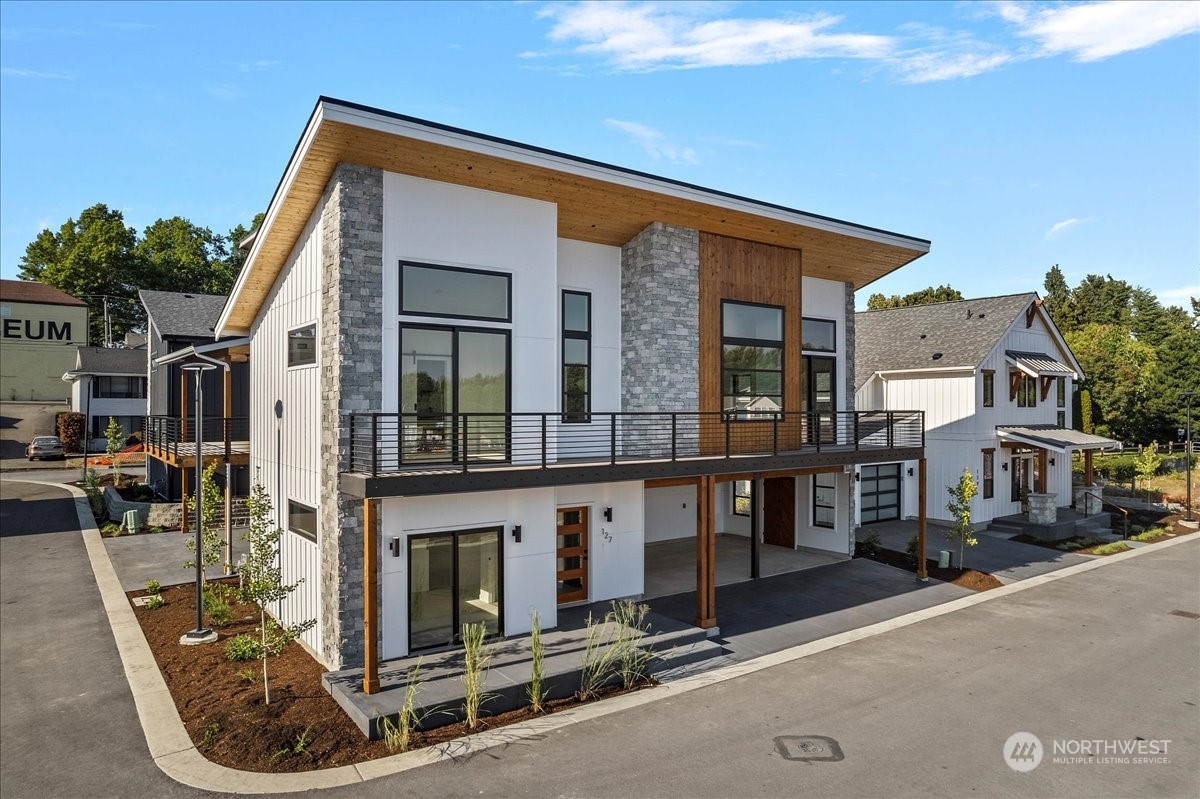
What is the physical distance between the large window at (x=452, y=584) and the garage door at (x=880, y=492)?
15.4 m

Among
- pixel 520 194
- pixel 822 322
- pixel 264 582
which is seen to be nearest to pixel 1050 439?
pixel 822 322

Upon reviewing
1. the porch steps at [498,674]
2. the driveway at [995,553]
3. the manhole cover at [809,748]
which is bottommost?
the driveway at [995,553]

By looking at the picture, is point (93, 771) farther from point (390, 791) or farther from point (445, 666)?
point (445, 666)

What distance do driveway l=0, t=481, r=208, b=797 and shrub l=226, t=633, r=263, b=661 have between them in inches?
54.5

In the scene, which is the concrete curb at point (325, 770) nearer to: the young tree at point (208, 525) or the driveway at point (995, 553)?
the young tree at point (208, 525)

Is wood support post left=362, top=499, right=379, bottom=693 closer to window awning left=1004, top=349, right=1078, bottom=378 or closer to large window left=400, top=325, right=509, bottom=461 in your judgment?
large window left=400, top=325, right=509, bottom=461

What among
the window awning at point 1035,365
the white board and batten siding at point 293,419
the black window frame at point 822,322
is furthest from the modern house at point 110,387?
the window awning at point 1035,365

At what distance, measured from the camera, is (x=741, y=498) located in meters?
20.7

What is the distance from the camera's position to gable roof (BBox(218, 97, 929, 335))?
31.6ft

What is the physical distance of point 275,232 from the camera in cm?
1163

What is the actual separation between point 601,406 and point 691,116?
19.0 ft

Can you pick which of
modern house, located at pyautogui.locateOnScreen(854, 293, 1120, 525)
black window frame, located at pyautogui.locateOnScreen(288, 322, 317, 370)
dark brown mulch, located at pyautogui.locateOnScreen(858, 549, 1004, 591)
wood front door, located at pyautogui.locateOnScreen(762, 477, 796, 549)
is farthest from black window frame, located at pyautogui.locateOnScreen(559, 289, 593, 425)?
modern house, located at pyautogui.locateOnScreen(854, 293, 1120, 525)

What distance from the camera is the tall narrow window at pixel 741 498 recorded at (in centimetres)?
2050

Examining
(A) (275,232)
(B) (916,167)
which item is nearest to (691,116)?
(B) (916,167)
